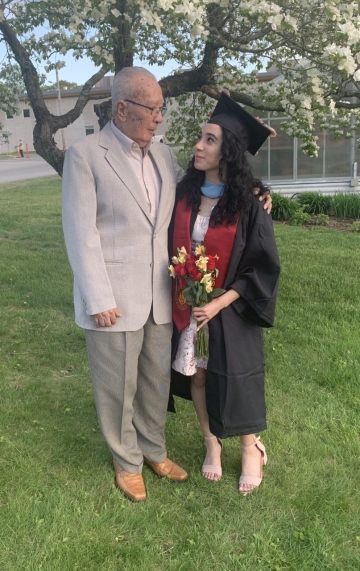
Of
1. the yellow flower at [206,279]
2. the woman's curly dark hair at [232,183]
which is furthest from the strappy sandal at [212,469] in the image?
the woman's curly dark hair at [232,183]

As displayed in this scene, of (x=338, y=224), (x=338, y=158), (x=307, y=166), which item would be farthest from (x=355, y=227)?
(x=338, y=158)

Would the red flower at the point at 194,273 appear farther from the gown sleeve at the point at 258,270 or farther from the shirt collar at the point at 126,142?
the shirt collar at the point at 126,142

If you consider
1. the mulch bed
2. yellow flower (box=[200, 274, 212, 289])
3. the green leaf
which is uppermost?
yellow flower (box=[200, 274, 212, 289])

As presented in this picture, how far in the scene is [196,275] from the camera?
258 cm

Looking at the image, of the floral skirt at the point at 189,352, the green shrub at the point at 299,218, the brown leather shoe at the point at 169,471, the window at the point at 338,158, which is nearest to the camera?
the floral skirt at the point at 189,352

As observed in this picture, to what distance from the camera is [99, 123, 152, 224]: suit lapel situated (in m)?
2.62

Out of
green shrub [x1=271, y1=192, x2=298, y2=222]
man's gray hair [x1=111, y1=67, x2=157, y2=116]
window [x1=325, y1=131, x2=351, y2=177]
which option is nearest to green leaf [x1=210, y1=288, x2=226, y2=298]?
man's gray hair [x1=111, y1=67, x2=157, y2=116]

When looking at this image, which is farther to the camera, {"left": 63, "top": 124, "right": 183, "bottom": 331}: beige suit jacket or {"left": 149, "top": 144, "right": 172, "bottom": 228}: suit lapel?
{"left": 149, "top": 144, "right": 172, "bottom": 228}: suit lapel

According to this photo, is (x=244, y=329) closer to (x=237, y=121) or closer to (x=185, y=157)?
(x=237, y=121)

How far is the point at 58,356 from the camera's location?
461cm

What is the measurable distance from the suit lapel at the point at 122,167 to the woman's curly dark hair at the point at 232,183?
278mm

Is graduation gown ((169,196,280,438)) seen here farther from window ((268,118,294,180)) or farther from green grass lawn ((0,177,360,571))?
window ((268,118,294,180))

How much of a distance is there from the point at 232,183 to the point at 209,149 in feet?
0.68

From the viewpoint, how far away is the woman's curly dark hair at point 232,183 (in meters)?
2.70
